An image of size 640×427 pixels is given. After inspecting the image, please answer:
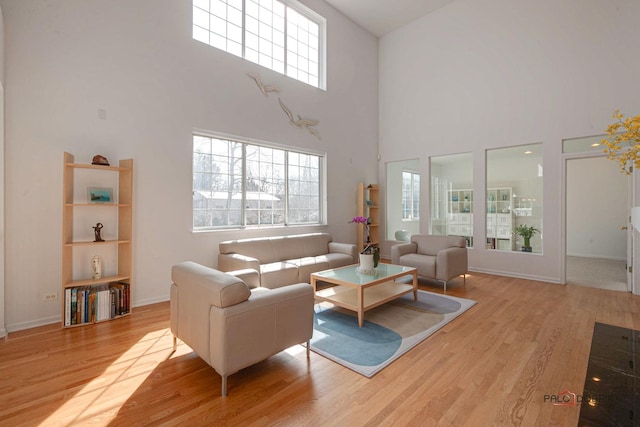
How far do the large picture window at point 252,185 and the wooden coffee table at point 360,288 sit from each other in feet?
6.37

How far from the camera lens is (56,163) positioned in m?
3.45

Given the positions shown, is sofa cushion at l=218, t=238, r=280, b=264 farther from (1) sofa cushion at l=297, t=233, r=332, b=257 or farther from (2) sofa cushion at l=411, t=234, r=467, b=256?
(2) sofa cushion at l=411, t=234, r=467, b=256

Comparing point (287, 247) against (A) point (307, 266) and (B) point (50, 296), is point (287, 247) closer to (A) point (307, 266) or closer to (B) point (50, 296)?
(A) point (307, 266)

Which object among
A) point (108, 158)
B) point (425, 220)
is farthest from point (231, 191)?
point (425, 220)

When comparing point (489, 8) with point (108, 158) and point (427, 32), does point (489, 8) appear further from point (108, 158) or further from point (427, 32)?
point (108, 158)

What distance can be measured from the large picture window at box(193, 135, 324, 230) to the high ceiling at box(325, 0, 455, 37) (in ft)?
10.6

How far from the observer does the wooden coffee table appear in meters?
3.39

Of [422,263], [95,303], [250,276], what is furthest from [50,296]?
[422,263]

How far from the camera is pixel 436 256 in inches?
203

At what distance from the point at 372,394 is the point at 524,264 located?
4.75m

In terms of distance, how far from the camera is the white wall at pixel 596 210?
23.7 feet

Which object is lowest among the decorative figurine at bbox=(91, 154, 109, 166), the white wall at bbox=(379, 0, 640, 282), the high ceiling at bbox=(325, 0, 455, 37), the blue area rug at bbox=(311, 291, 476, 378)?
the blue area rug at bbox=(311, 291, 476, 378)

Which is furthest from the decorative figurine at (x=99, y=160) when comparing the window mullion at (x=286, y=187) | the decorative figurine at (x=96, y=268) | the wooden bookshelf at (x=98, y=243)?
the window mullion at (x=286, y=187)

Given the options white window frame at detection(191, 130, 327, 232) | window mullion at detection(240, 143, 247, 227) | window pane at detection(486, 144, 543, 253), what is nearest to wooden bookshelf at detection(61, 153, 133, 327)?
white window frame at detection(191, 130, 327, 232)
